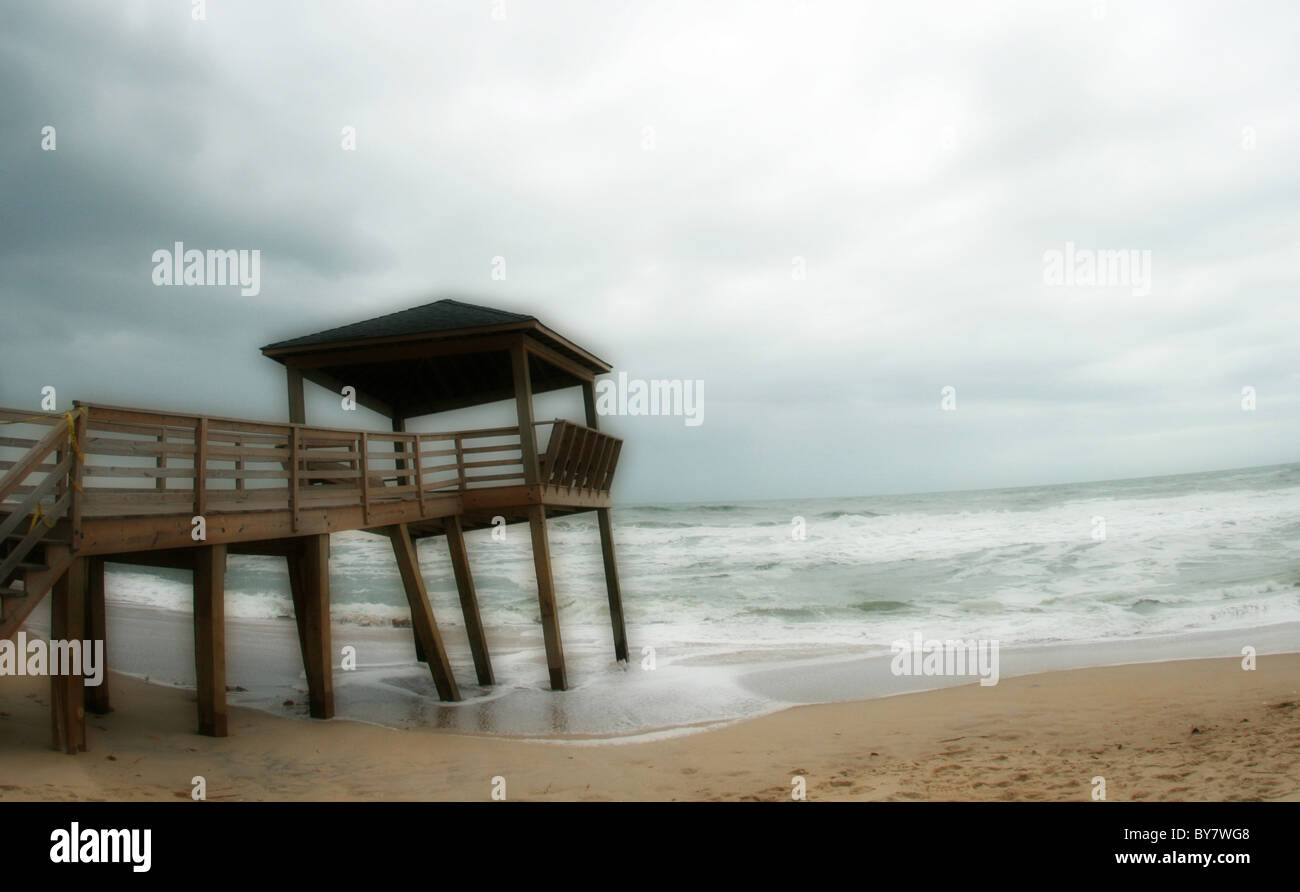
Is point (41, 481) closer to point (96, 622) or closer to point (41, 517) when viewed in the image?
point (41, 517)

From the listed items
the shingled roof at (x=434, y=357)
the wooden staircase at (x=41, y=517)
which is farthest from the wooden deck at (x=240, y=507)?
the shingled roof at (x=434, y=357)

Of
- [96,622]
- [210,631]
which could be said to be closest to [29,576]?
[210,631]

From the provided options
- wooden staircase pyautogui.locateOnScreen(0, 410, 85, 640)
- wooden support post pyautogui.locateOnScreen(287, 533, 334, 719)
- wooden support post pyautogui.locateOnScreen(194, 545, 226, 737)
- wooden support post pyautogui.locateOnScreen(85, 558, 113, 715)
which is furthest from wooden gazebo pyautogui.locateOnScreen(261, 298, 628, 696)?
wooden staircase pyautogui.locateOnScreen(0, 410, 85, 640)

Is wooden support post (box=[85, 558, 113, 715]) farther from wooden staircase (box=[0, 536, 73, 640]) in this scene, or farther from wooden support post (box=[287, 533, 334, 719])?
wooden staircase (box=[0, 536, 73, 640])

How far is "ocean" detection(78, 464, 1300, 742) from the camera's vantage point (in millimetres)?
14078

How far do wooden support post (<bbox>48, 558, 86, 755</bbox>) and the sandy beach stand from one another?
0.70ft

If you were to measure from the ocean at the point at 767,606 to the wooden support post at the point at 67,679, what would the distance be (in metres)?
3.76

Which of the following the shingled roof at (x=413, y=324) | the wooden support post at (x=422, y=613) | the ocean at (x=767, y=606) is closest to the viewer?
the wooden support post at (x=422, y=613)

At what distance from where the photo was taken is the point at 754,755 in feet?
31.2

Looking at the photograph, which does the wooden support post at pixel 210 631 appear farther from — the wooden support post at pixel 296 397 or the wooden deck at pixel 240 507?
the wooden support post at pixel 296 397

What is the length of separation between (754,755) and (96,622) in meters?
8.61

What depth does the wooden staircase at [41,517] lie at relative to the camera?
6.98m
